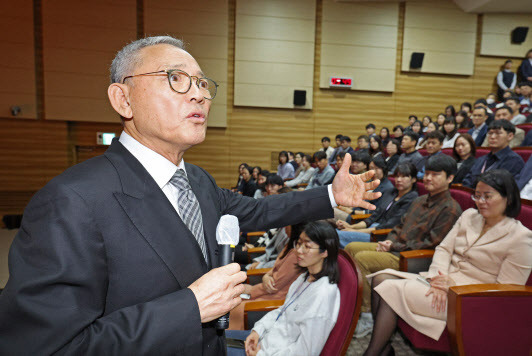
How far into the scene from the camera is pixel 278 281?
1.82 metres

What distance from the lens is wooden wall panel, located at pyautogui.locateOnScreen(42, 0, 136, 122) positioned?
5883 mm

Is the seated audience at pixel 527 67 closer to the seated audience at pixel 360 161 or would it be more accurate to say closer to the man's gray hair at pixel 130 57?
the seated audience at pixel 360 161

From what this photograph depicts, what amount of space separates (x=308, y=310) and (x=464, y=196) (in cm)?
170

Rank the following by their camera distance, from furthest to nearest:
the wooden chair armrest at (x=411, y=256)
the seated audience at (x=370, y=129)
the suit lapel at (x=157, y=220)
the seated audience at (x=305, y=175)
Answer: the seated audience at (x=370, y=129)
the seated audience at (x=305, y=175)
the wooden chair armrest at (x=411, y=256)
the suit lapel at (x=157, y=220)

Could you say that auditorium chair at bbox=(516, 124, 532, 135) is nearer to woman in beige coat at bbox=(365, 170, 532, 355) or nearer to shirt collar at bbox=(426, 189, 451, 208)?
shirt collar at bbox=(426, 189, 451, 208)

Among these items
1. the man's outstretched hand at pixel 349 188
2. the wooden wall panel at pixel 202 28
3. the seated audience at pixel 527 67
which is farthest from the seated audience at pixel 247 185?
the seated audience at pixel 527 67

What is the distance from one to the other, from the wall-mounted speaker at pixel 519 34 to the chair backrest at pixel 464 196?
6.65 meters

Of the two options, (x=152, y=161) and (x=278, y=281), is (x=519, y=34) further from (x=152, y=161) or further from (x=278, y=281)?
(x=152, y=161)

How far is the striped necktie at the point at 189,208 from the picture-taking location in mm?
679

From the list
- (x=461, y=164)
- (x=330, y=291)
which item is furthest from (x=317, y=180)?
(x=330, y=291)

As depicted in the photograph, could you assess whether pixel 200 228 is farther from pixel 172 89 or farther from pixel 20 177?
pixel 20 177

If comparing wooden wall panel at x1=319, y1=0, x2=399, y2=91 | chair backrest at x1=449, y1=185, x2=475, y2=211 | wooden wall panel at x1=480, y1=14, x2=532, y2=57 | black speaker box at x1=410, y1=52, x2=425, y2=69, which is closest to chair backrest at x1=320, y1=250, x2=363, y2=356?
chair backrest at x1=449, y1=185, x2=475, y2=211

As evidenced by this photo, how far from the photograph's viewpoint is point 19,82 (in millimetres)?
5812

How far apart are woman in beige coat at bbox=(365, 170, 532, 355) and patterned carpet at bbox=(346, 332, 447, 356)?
0.21 meters
